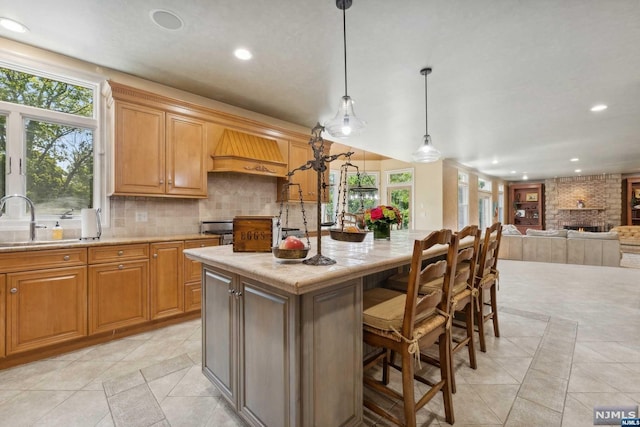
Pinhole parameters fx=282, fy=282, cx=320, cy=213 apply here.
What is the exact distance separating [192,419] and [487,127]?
5528mm

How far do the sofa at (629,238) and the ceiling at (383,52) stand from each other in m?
6.45

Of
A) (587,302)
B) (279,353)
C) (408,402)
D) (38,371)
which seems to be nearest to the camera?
(279,353)

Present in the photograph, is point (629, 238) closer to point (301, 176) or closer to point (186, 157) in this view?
point (301, 176)

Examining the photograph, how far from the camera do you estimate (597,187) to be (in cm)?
1023

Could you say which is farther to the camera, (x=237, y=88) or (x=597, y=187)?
(x=597, y=187)

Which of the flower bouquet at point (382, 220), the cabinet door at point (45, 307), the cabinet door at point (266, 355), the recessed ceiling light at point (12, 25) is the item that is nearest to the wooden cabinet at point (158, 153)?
the recessed ceiling light at point (12, 25)

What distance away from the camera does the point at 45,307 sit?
2238mm

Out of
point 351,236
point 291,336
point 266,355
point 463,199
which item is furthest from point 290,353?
point 463,199

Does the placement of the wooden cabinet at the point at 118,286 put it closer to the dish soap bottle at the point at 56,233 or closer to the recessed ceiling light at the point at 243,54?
the dish soap bottle at the point at 56,233

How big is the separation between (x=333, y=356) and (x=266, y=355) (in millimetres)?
310

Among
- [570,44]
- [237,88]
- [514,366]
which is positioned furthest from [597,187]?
[237,88]

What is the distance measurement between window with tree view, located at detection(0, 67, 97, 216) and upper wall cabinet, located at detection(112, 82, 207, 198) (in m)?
0.45

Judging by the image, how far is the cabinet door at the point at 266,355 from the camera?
1.20 meters

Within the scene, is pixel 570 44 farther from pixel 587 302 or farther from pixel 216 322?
pixel 216 322
